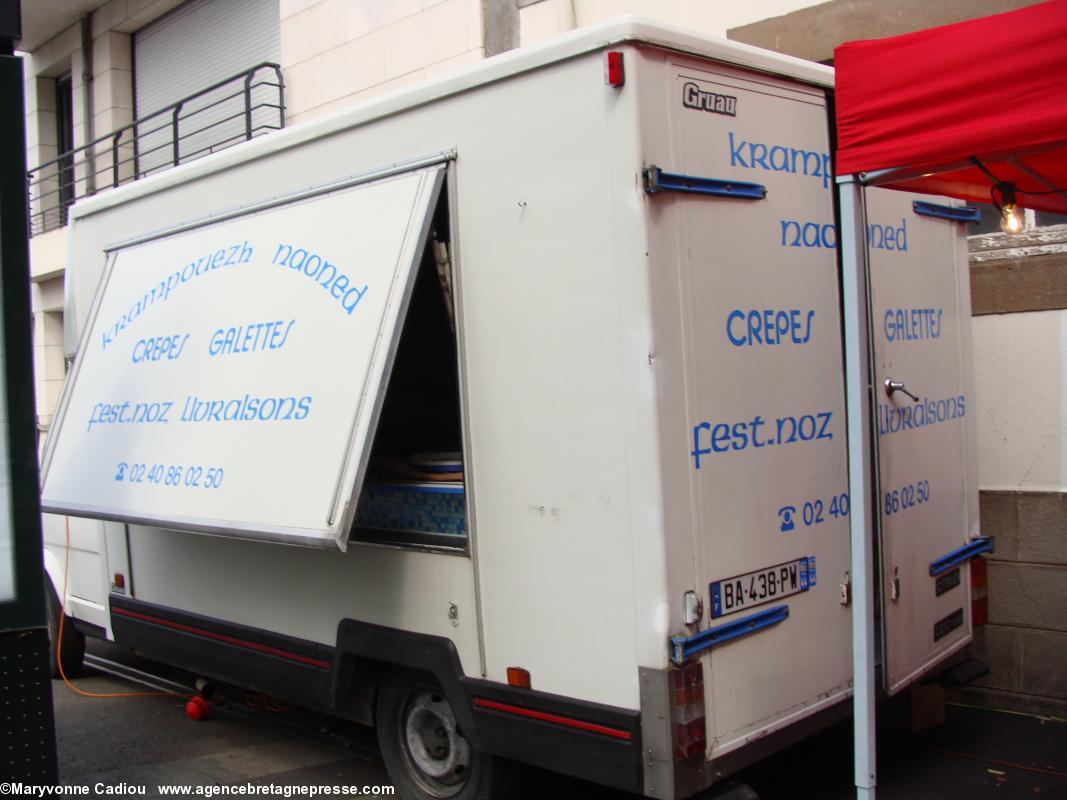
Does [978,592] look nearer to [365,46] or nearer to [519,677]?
[519,677]

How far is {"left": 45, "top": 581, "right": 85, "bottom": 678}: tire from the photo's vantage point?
7191mm

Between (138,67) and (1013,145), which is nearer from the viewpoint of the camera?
(1013,145)

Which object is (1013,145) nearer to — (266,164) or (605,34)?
(605,34)

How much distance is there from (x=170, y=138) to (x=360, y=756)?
9.94 metres

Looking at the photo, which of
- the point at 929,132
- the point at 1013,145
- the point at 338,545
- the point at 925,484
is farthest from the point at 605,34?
the point at 925,484

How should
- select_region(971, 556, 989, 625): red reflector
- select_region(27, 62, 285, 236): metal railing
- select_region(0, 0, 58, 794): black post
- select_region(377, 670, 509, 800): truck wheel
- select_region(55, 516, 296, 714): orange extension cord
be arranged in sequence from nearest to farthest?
select_region(0, 0, 58, 794): black post
select_region(377, 670, 509, 800): truck wheel
select_region(971, 556, 989, 625): red reflector
select_region(55, 516, 296, 714): orange extension cord
select_region(27, 62, 285, 236): metal railing

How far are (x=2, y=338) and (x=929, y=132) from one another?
275 cm

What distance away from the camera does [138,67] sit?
14.1m

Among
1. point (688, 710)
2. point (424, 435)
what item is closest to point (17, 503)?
point (688, 710)

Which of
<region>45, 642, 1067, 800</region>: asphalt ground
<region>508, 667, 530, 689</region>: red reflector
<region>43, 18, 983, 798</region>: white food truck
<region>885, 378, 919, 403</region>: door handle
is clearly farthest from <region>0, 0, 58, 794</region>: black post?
<region>885, 378, 919, 403</region>: door handle

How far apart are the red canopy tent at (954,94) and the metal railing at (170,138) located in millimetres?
7927

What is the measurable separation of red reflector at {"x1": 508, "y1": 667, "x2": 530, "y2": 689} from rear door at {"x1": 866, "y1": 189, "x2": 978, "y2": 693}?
154 centimetres

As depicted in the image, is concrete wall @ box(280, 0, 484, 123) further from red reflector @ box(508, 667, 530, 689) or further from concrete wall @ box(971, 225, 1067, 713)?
red reflector @ box(508, 667, 530, 689)

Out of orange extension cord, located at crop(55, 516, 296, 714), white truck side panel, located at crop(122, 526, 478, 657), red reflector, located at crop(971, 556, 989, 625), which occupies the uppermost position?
white truck side panel, located at crop(122, 526, 478, 657)
